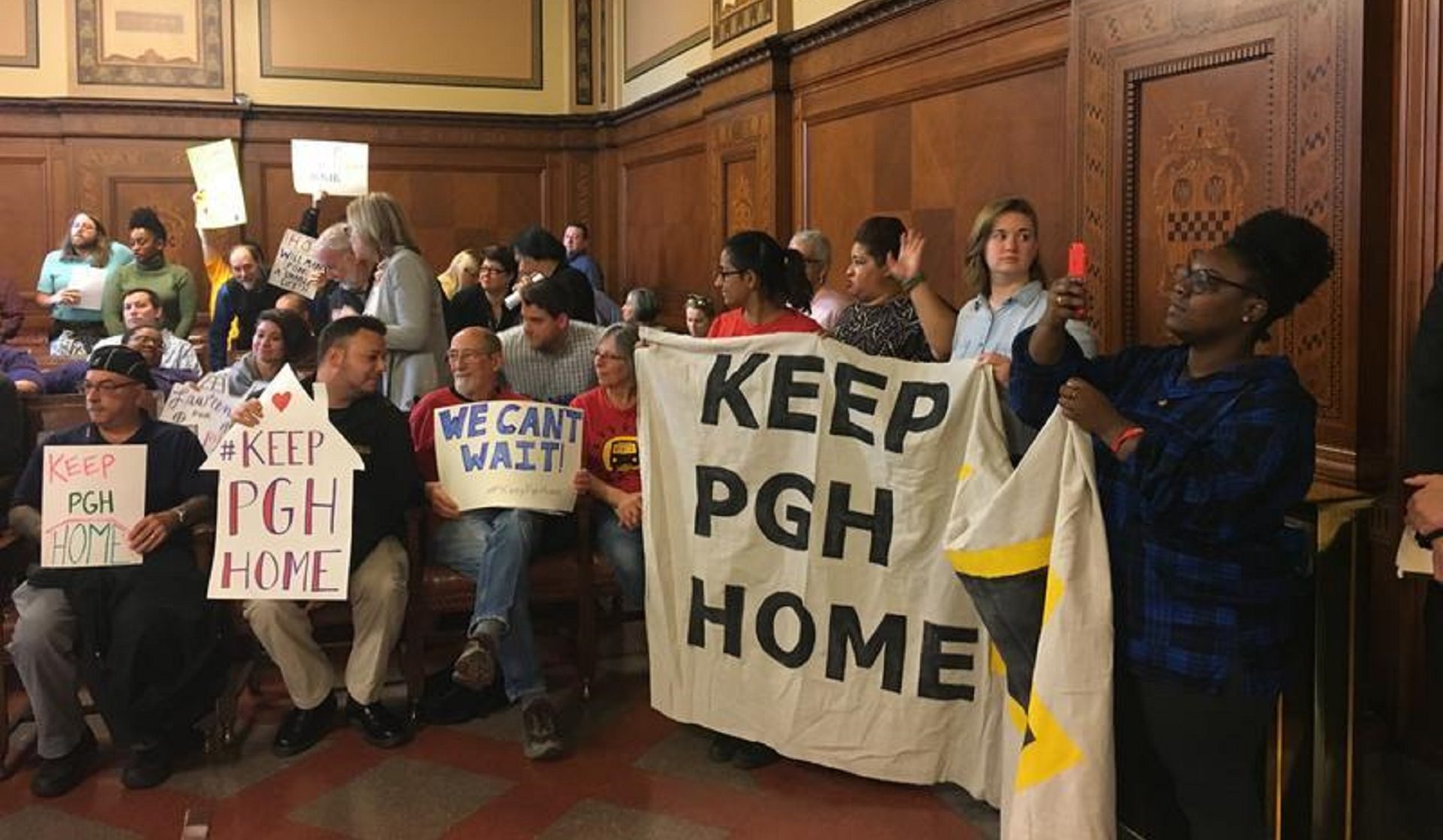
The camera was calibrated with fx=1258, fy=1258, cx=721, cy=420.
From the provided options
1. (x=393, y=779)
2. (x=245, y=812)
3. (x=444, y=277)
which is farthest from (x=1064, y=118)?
(x=444, y=277)

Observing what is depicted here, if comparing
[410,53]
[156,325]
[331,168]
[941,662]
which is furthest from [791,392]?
[410,53]

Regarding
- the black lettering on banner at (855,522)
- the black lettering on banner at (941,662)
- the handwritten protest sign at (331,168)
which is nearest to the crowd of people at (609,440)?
the black lettering on banner at (855,522)

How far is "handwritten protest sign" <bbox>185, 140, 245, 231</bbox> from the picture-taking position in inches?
297

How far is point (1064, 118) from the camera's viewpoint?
14.2ft

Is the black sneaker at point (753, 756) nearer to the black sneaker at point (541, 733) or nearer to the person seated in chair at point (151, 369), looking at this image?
the black sneaker at point (541, 733)

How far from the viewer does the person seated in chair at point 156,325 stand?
5297 mm

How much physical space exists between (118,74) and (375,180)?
6.06 ft

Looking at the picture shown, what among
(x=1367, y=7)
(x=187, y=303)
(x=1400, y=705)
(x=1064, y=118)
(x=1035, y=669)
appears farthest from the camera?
(x=187, y=303)

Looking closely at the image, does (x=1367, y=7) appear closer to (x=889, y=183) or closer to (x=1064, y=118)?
(x=1064, y=118)

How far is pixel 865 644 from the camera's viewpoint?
123 inches

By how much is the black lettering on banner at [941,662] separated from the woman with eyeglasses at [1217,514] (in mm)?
675

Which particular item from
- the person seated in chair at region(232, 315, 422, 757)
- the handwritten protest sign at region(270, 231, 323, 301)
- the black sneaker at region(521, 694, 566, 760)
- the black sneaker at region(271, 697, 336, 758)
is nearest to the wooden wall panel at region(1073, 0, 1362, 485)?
the black sneaker at region(521, 694, 566, 760)

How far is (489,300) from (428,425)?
2.05 meters

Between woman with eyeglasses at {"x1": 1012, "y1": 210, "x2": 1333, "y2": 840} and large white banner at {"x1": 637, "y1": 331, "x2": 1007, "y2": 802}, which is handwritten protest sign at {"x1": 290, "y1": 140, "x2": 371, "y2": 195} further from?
woman with eyeglasses at {"x1": 1012, "y1": 210, "x2": 1333, "y2": 840}
